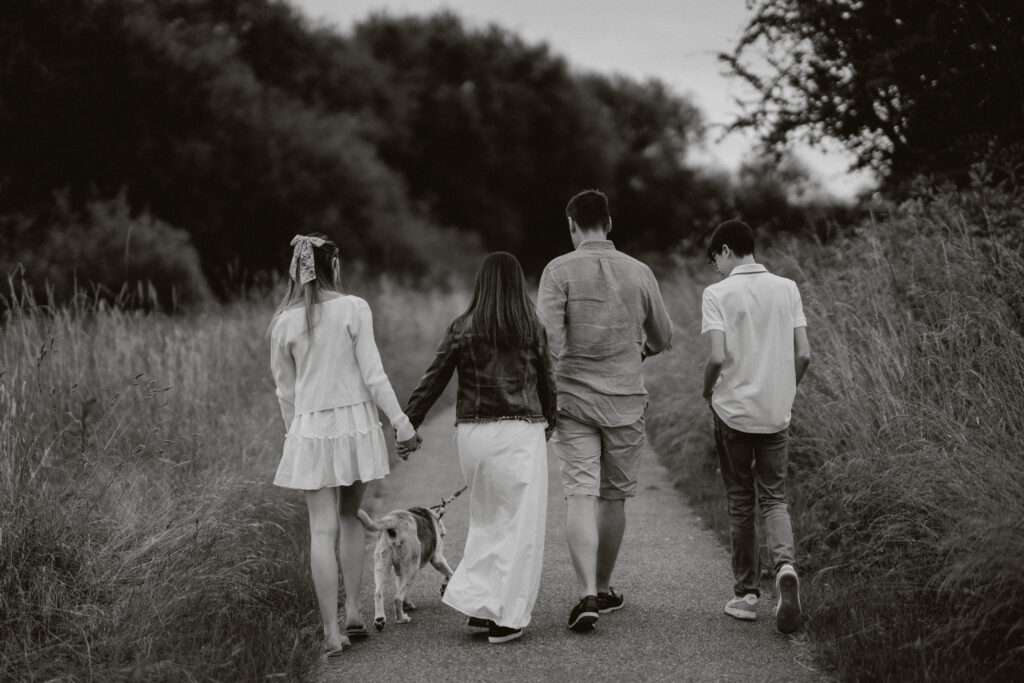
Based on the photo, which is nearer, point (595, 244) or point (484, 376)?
point (484, 376)

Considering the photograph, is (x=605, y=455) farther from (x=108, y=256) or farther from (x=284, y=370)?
(x=108, y=256)

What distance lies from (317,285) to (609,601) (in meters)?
2.40

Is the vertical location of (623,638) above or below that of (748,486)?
below

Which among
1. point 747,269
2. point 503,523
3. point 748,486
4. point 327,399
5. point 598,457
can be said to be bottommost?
point 503,523

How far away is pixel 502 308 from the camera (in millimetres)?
5207

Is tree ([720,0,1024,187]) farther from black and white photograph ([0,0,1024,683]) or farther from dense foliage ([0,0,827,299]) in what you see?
dense foliage ([0,0,827,299])

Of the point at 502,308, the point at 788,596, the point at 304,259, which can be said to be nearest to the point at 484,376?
the point at 502,308

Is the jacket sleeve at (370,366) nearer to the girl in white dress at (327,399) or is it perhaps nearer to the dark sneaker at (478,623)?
the girl in white dress at (327,399)

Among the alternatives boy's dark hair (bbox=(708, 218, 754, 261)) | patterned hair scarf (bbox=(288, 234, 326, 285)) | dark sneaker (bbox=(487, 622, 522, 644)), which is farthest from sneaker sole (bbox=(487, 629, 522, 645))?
boy's dark hair (bbox=(708, 218, 754, 261))

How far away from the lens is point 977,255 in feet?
24.0

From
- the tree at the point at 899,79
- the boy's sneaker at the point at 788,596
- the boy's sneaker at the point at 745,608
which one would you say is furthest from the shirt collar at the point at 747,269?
the tree at the point at 899,79

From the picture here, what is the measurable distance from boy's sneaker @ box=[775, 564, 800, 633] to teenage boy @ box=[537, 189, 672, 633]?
916mm

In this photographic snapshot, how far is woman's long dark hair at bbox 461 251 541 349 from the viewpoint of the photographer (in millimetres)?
5195

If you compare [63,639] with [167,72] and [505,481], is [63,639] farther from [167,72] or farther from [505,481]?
[167,72]
